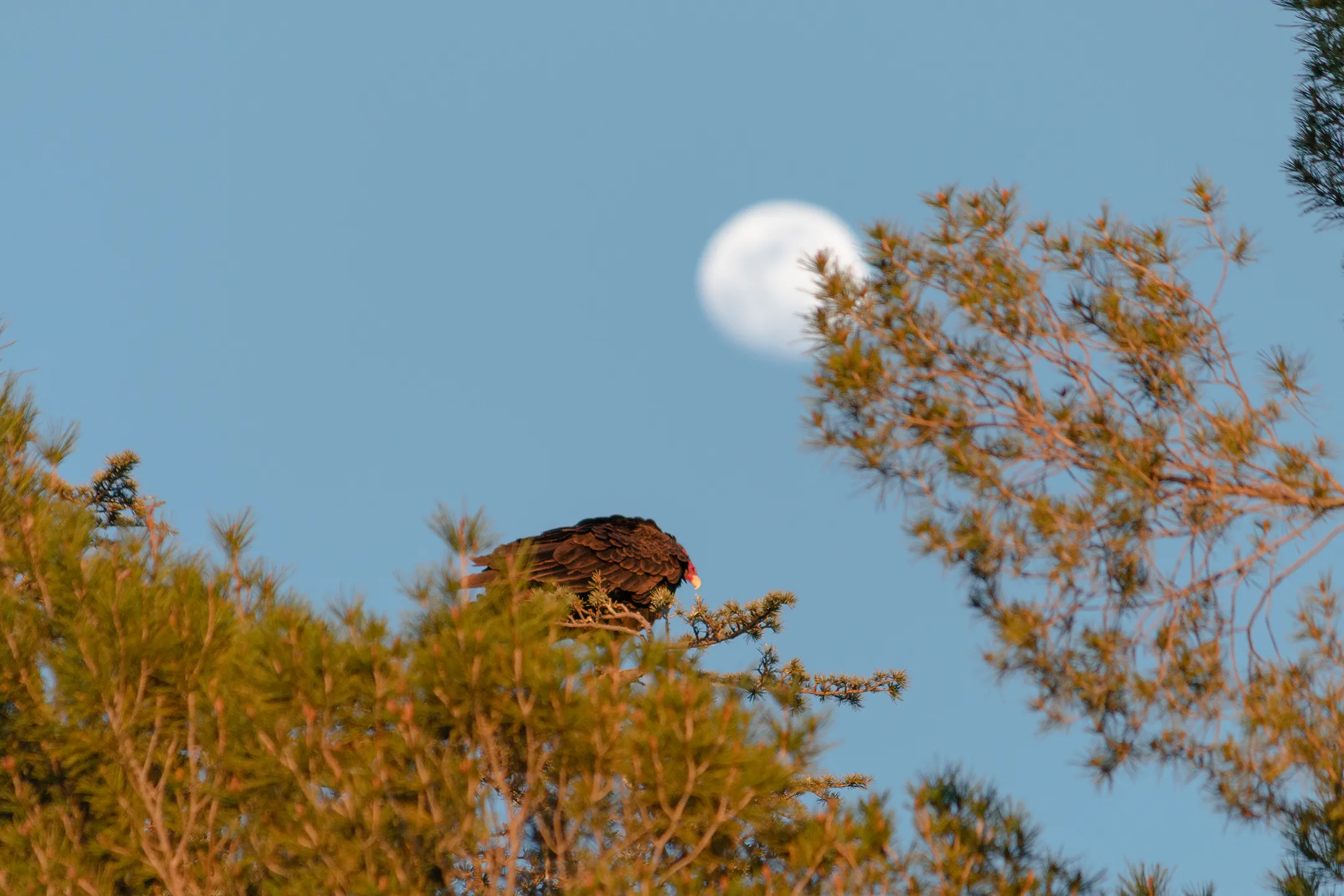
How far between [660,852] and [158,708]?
2.55m

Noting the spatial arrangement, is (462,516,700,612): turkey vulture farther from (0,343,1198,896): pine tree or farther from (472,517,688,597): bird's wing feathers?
(0,343,1198,896): pine tree

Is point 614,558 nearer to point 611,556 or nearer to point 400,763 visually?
point 611,556

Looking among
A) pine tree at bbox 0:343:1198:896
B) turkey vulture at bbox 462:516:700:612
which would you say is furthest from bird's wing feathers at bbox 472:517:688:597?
pine tree at bbox 0:343:1198:896

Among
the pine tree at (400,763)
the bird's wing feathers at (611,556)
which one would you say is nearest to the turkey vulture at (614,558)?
the bird's wing feathers at (611,556)

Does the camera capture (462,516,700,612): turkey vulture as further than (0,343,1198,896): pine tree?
Yes

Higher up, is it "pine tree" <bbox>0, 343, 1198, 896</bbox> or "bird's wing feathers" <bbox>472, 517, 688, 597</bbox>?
"bird's wing feathers" <bbox>472, 517, 688, 597</bbox>

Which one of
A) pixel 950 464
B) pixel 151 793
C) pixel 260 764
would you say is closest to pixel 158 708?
pixel 151 793

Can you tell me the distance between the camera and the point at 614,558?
1002 centimetres

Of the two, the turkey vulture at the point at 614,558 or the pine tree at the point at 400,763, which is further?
the turkey vulture at the point at 614,558

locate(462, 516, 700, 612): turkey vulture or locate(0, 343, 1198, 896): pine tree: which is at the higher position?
locate(462, 516, 700, 612): turkey vulture

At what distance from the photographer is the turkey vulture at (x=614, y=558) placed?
9695 millimetres

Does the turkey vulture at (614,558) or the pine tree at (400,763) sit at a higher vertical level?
the turkey vulture at (614,558)

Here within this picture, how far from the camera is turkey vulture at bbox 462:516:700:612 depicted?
970 centimetres

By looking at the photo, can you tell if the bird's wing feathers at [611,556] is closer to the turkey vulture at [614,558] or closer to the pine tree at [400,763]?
the turkey vulture at [614,558]
